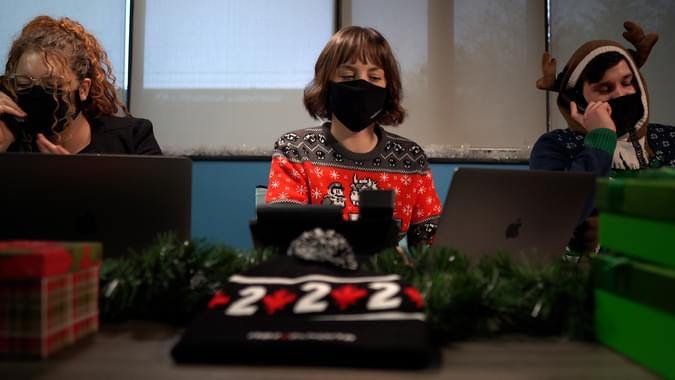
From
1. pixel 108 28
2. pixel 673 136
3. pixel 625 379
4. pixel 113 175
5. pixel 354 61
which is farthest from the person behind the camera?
pixel 108 28

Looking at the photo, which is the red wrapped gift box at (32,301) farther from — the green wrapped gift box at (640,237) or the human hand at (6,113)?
the human hand at (6,113)

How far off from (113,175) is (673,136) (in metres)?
1.76

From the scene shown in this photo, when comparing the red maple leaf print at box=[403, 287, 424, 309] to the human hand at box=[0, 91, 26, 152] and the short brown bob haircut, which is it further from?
the human hand at box=[0, 91, 26, 152]

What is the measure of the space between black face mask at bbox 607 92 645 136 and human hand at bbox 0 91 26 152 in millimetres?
1700

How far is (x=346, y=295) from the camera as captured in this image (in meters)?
0.62

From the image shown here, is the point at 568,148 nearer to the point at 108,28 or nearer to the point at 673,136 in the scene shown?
the point at 673,136

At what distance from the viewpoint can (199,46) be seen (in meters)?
2.92

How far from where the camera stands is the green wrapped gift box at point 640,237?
57 cm

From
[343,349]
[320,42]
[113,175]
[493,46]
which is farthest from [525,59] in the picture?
[343,349]

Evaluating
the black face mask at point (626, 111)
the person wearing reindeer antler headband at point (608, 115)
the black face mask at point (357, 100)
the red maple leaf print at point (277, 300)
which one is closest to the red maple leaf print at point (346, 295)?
the red maple leaf print at point (277, 300)

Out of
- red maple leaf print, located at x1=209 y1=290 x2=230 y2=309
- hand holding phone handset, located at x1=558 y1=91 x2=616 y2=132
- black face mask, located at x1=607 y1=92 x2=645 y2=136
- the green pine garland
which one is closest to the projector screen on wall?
hand holding phone handset, located at x1=558 y1=91 x2=616 y2=132

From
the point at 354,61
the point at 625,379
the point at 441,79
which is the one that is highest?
the point at 441,79

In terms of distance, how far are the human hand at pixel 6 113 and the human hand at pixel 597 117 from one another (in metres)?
1.61

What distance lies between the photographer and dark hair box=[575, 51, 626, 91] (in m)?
1.73
